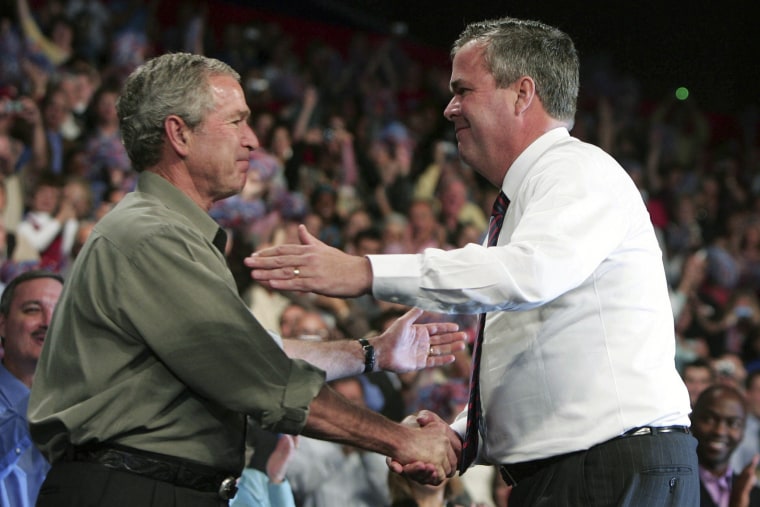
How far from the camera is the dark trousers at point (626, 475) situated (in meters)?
2.36

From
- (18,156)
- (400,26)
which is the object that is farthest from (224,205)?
(400,26)

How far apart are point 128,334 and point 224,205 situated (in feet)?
13.7

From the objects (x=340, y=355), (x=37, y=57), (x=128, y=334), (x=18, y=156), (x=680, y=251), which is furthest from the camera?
(x=680, y=251)

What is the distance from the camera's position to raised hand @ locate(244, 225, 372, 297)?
2.24 metres

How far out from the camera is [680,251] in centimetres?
885

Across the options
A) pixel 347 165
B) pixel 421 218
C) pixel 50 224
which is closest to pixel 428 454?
pixel 50 224

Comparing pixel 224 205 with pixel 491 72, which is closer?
pixel 491 72

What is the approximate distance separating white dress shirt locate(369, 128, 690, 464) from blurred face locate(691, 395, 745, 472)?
2.41 meters

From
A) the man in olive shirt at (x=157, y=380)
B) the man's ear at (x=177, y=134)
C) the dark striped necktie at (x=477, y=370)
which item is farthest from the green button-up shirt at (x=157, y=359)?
the dark striped necktie at (x=477, y=370)

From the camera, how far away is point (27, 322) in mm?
3863

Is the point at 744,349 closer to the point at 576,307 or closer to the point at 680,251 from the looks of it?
the point at 680,251

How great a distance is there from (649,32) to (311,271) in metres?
9.51

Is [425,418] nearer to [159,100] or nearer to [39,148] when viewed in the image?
[159,100]

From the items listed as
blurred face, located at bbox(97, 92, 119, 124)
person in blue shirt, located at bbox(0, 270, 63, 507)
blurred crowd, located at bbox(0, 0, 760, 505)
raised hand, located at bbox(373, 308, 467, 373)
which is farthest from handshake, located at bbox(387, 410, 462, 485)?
blurred face, located at bbox(97, 92, 119, 124)
